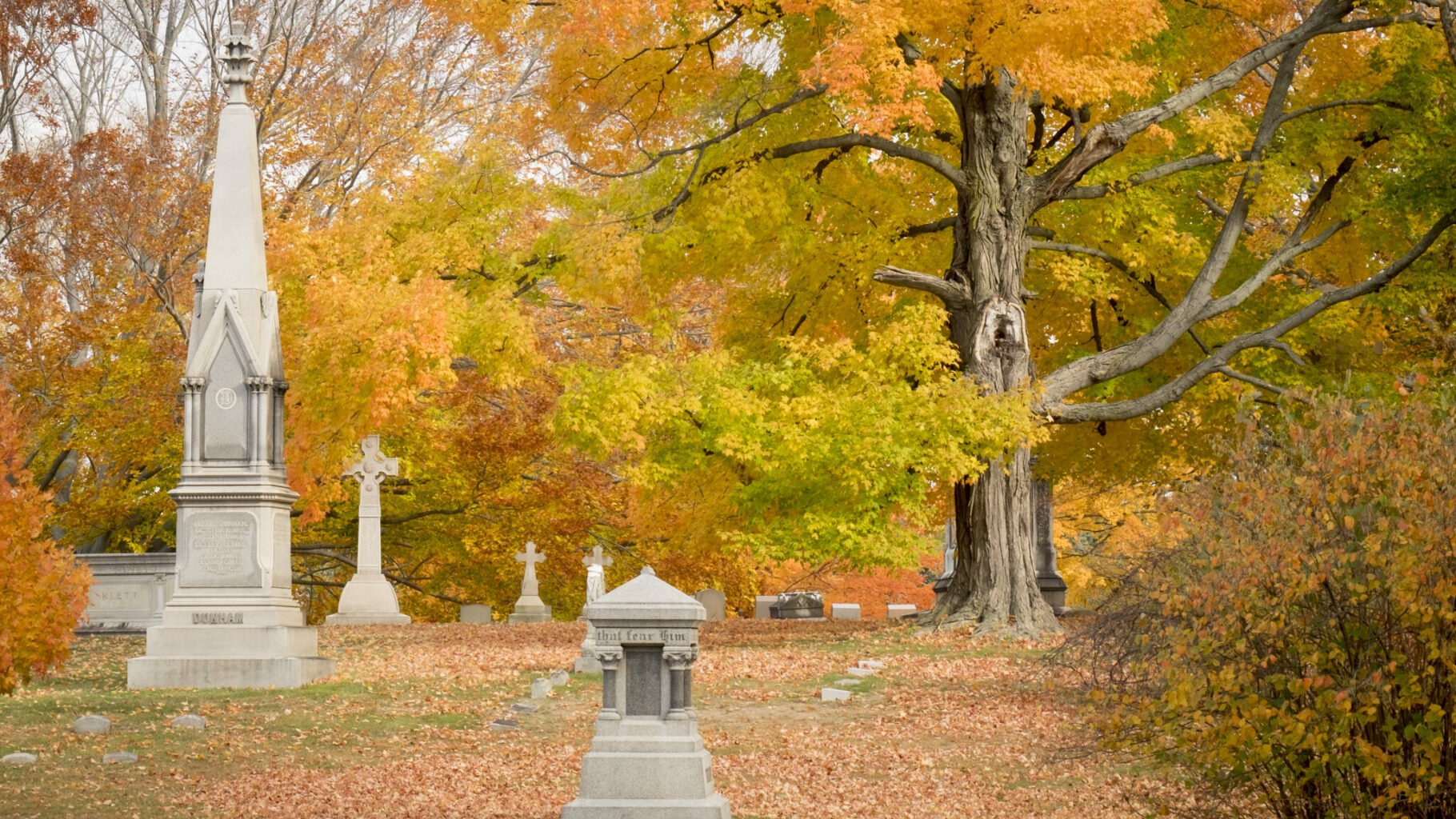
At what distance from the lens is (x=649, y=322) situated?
73.7ft

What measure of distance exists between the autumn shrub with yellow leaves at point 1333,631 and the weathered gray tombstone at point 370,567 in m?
21.6

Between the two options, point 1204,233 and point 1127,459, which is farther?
point 1127,459

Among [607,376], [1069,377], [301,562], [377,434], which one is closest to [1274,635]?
[607,376]

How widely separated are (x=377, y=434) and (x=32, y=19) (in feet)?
27.6

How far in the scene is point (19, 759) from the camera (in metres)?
10.9

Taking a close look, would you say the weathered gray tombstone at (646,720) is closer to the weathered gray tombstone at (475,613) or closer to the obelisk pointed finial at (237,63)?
the obelisk pointed finial at (237,63)

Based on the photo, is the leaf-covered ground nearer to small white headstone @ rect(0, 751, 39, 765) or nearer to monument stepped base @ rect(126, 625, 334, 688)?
small white headstone @ rect(0, 751, 39, 765)

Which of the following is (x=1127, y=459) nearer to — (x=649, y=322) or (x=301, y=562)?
(x=649, y=322)

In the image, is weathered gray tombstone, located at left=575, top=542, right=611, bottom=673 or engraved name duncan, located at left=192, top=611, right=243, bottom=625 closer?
engraved name duncan, located at left=192, top=611, right=243, bottom=625

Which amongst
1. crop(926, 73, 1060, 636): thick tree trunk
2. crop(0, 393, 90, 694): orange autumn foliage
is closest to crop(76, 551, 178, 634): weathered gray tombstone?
crop(0, 393, 90, 694): orange autumn foliage

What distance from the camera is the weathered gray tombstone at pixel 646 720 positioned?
848cm

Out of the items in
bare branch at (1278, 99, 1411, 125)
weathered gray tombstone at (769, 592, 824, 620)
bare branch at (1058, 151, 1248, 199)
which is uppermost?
bare branch at (1278, 99, 1411, 125)

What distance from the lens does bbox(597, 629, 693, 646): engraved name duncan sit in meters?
8.59

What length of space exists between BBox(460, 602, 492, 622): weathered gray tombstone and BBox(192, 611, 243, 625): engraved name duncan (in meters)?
14.1
